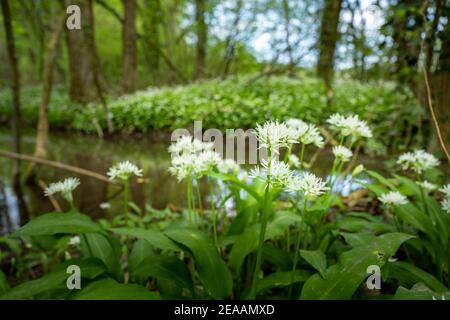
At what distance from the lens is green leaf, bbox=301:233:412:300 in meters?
0.90

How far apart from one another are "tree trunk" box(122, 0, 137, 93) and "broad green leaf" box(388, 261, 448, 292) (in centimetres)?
690

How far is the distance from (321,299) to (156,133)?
410cm

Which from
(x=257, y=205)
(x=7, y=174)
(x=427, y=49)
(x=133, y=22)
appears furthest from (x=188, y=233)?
(x=133, y=22)

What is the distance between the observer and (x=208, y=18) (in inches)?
336

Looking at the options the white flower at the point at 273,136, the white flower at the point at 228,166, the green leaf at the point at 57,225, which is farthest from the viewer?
the white flower at the point at 228,166

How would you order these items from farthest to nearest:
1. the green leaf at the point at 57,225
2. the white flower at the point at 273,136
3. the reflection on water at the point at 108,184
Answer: the reflection on water at the point at 108,184
the green leaf at the point at 57,225
the white flower at the point at 273,136

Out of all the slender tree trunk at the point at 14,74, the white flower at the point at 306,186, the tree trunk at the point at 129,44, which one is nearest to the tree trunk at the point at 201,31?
the tree trunk at the point at 129,44

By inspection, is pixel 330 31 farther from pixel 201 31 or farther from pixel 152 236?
pixel 201 31

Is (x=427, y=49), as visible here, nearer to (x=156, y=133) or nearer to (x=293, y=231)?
(x=293, y=231)

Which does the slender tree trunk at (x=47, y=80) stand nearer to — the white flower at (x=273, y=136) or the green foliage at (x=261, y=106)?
the green foliage at (x=261, y=106)

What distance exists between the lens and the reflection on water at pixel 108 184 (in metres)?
2.74

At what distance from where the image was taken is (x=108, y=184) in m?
3.54

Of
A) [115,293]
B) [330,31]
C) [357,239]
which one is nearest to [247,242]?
[357,239]

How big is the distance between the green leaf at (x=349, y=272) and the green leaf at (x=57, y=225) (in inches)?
27.2
